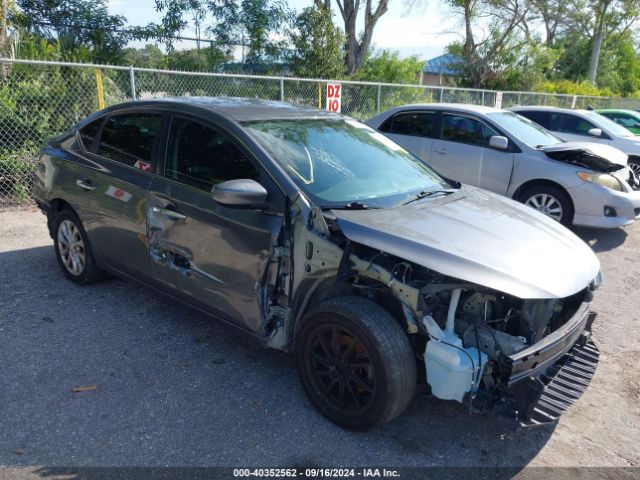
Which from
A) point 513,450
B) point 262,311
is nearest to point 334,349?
point 262,311

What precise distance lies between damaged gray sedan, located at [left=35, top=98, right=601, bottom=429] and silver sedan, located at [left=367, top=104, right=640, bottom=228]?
11.3 ft

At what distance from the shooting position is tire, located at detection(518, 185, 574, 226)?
670 cm

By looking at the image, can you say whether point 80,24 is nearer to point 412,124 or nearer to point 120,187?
point 412,124

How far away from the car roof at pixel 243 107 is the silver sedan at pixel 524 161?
381cm

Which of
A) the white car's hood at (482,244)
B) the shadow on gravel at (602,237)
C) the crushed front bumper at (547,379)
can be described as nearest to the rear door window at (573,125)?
the shadow on gravel at (602,237)

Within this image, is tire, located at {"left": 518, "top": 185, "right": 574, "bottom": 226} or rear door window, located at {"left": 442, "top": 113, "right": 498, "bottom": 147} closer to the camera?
tire, located at {"left": 518, "top": 185, "right": 574, "bottom": 226}

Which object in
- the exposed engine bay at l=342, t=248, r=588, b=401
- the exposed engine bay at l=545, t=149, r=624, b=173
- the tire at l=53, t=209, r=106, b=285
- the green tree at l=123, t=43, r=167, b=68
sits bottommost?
the tire at l=53, t=209, r=106, b=285

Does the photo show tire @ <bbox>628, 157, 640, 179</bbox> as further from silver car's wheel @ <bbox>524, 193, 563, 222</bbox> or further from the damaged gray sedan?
the damaged gray sedan

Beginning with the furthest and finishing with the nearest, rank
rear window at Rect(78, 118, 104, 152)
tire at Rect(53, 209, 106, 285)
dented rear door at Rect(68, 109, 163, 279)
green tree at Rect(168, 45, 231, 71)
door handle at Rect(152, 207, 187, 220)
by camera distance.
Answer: green tree at Rect(168, 45, 231, 71) → tire at Rect(53, 209, 106, 285) → rear window at Rect(78, 118, 104, 152) → dented rear door at Rect(68, 109, 163, 279) → door handle at Rect(152, 207, 187, 220)

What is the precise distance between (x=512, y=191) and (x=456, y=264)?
16.7 feet

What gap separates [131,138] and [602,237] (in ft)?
20.3

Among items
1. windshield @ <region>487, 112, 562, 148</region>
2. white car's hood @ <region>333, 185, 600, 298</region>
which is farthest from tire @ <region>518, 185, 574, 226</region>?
white car's hood @ <region>333, 185, 600, 298</region>

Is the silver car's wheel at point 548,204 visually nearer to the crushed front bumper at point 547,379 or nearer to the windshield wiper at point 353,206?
the crushed front bumper at point 547,379

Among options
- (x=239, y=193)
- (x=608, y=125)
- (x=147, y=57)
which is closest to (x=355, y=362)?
(x=239, y=193)
